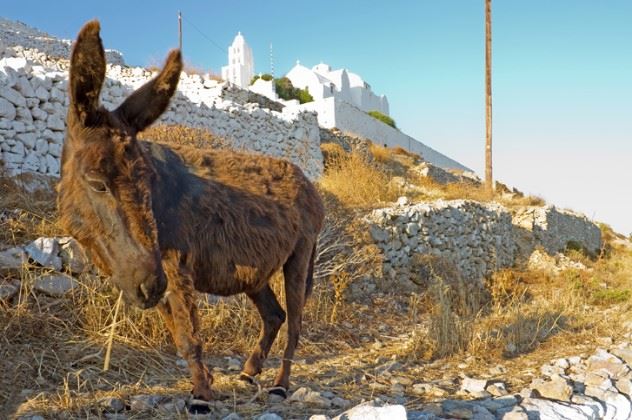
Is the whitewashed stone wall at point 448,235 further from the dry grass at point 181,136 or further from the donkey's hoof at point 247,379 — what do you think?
the donkey's hoof at point 247,379

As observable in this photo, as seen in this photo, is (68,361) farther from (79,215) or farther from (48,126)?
(48,126)

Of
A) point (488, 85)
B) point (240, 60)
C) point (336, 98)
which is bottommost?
point (488, 85)

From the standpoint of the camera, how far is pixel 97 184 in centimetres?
270

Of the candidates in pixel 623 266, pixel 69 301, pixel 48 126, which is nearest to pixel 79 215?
pixel 69 301

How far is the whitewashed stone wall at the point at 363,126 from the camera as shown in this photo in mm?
31578

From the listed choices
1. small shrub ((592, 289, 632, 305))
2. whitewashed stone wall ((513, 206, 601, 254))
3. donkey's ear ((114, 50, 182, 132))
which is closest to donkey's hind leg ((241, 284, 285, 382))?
donkey's ear ((114, 50, 182, 132))

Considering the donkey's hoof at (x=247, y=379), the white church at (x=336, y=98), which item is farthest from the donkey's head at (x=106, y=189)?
the white church at (x=336, y=98)

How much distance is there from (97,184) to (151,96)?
56 centimetres

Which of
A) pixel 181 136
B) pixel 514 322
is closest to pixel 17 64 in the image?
pixel 181 136

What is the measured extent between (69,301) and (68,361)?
0.86m

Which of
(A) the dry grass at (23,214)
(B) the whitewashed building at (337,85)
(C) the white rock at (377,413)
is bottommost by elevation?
(C) the white rock at (377,413)

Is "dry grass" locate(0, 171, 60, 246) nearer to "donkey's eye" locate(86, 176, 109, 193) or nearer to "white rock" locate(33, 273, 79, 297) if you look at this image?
"white rock" locate(33, 273, 79, 297)

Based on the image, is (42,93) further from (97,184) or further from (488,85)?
(488,85)

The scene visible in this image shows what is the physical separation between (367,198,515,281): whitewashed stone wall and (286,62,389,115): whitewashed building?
31215mm
